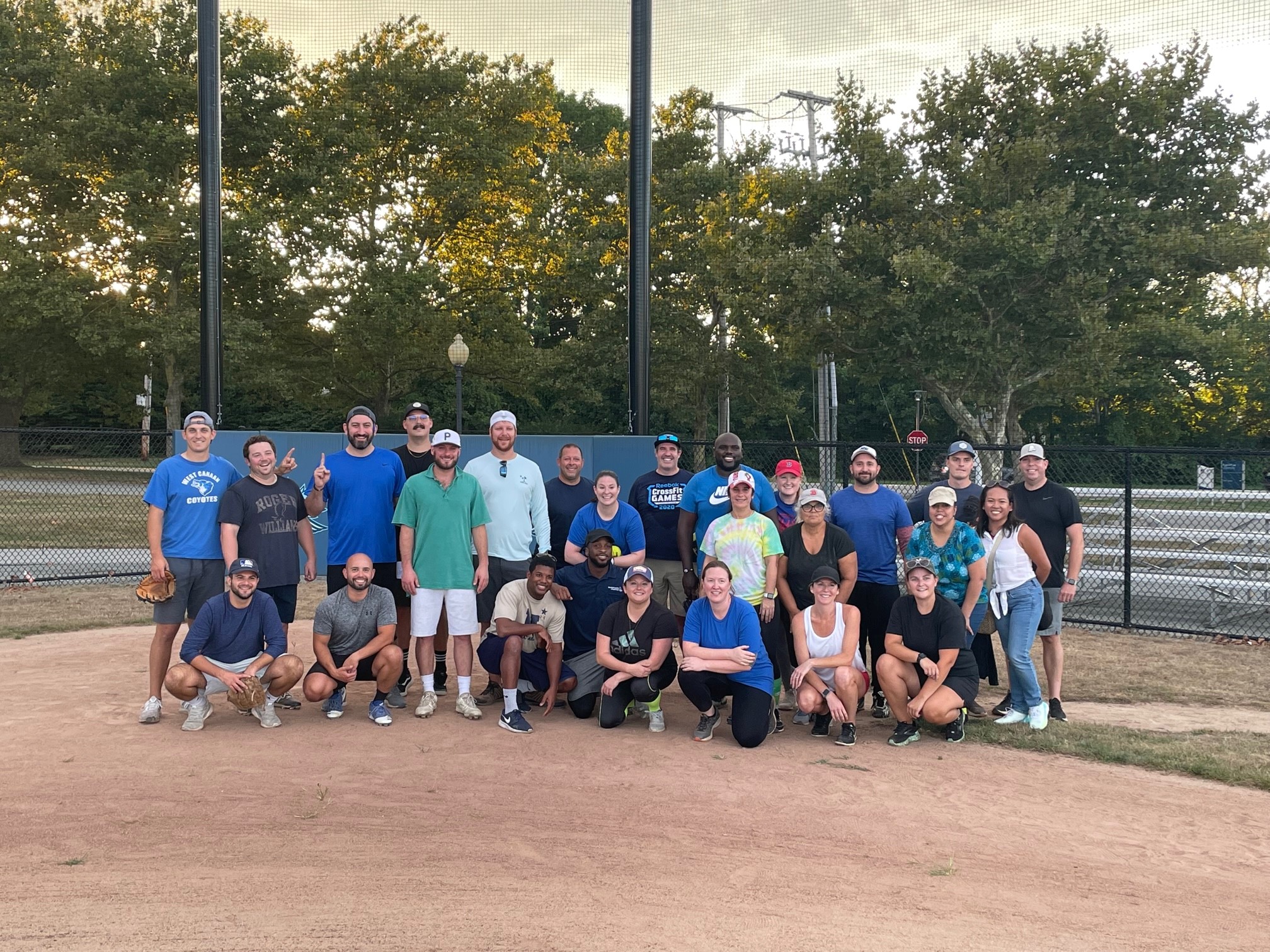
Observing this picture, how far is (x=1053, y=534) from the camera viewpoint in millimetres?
6938

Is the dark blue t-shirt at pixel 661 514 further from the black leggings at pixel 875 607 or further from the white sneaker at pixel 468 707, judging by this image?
the white sneaker at pixel 468 707

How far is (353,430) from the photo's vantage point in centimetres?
677

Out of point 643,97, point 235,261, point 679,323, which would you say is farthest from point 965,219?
point 235,261

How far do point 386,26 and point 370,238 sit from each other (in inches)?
252

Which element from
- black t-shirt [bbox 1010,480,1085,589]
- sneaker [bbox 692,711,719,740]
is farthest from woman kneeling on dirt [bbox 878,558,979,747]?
sneaker [bbox 692,711,719,740]

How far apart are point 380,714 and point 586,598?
1498 mm

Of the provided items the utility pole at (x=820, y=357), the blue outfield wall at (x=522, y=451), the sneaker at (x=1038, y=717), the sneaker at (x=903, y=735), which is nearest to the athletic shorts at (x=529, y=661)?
the sneaker at (x=903, y=735)

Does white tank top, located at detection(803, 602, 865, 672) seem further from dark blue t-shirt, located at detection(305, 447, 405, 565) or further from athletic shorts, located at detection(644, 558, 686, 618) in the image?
dark blue t-shirt, located at detection(305, 447, 405, 565)

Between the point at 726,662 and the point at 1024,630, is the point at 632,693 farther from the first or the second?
the point at 1024,630

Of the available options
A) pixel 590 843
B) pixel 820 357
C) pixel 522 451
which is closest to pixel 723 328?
pixel 820 357

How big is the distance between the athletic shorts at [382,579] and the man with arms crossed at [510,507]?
0.57m

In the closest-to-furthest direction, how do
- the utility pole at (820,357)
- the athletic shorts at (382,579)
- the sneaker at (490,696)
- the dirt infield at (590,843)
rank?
1. the dirt infield at (590,843)
2. the athletic shorts at (382,579)
3. the sneaker at (490,696)
4. the utility pole at (820,357)

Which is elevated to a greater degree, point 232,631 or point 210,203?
point 210,203

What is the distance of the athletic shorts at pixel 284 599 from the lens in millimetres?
6746
